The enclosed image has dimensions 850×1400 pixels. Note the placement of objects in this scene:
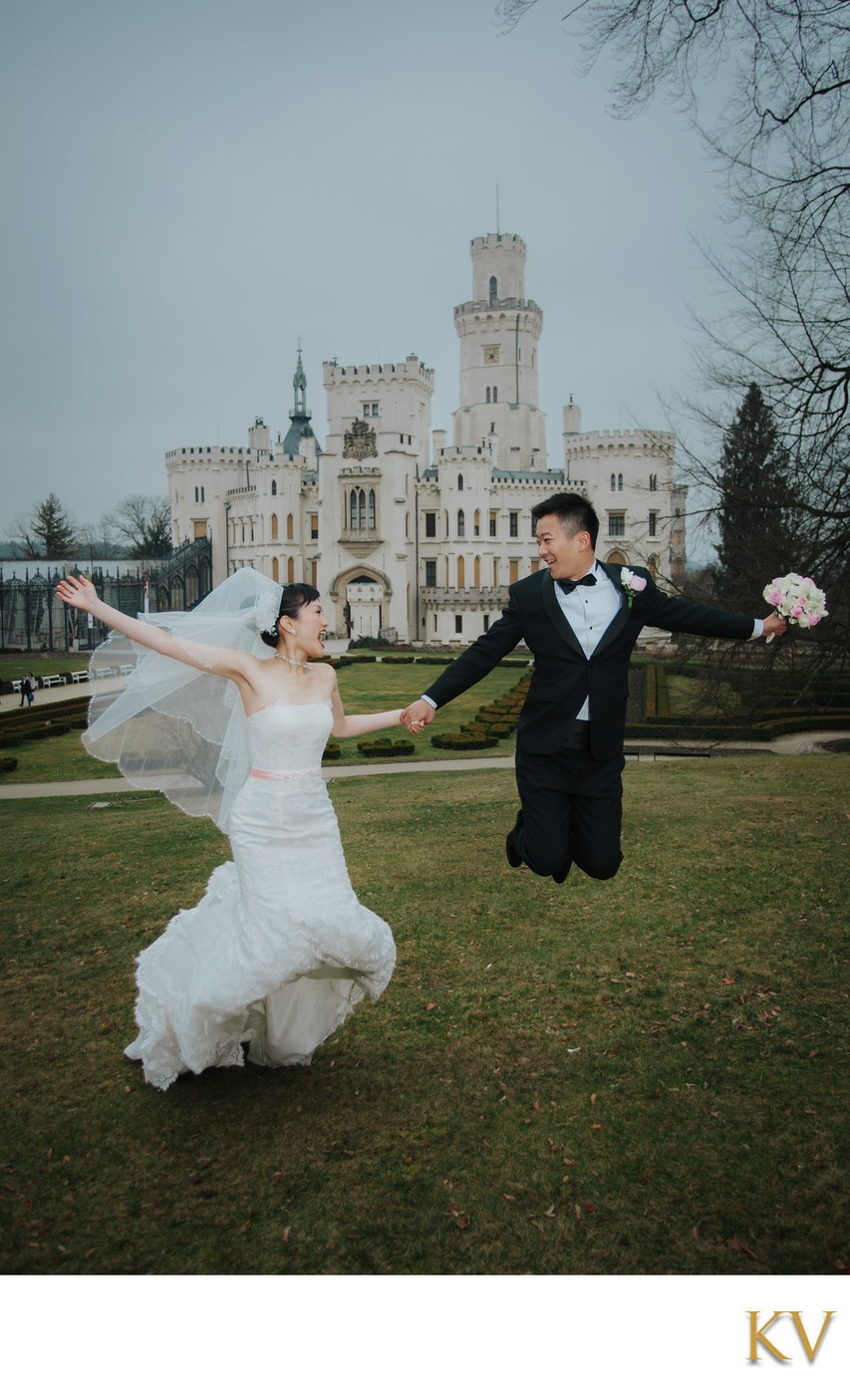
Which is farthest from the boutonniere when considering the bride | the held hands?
the bride

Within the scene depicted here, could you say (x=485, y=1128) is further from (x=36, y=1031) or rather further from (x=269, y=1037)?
(x=36, y=1031)

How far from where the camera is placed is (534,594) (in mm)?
4723

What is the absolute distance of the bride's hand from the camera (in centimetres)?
452

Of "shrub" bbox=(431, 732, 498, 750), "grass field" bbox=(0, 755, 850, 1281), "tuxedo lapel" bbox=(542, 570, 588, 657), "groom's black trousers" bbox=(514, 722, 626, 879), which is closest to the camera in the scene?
"grass field" bbox=(0, 755, 850, 1281)

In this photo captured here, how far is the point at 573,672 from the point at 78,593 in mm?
2239

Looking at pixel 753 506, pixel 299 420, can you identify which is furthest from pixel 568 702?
pixel 299 420

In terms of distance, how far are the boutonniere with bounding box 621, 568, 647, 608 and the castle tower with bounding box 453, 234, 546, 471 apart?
5930 centimetres

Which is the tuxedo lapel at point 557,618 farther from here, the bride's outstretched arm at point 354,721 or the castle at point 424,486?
the castle at point 424,486

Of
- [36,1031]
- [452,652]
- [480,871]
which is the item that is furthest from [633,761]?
[452,652]

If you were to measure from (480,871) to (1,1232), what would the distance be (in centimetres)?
489

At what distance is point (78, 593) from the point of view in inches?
184

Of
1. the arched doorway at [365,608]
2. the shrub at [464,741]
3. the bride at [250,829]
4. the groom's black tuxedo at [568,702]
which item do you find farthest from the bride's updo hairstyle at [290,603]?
the arched doorway at [365,608]

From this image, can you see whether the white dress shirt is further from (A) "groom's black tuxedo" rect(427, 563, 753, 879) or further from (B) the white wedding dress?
(B) the white wedding dress

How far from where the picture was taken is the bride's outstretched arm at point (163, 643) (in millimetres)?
4594
